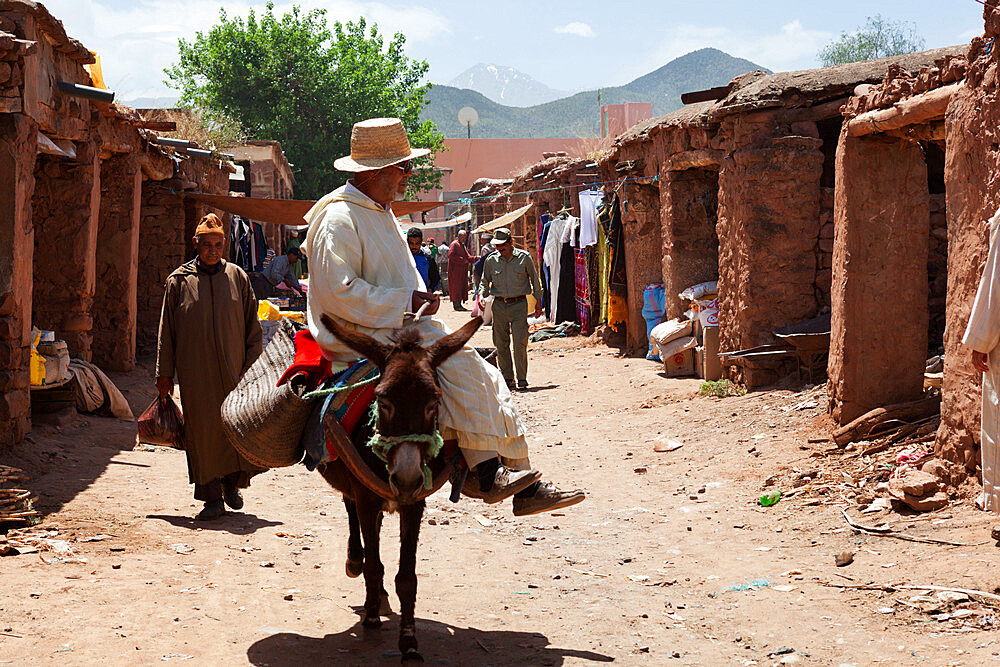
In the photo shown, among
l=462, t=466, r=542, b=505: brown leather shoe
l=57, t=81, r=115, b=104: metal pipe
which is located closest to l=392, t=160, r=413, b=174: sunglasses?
l=462, t=466, r=542, b=505: brown leather shoe

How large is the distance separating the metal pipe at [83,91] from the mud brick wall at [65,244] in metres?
1.13

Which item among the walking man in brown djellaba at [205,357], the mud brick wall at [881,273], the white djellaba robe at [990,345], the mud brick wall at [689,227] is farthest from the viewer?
the mud brick wall at [689,227]

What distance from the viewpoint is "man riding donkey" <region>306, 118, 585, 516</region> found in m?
3.91

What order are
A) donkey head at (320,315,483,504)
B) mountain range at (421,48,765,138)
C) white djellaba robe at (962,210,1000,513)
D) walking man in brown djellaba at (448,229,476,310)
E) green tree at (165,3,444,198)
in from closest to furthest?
donkey head at (320,315,483,504) → white djellaba robe at (962,210,1000,513) → walking man in brown djellaba at (448,229,476,310) → green tree at (165,3,444,198) → mountain range at (421,48,765,138)

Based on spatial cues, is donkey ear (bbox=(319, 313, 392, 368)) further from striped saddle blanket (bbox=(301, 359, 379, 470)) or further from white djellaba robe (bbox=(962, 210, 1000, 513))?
white djellaba robe (bbox=(962, 210, 1000, 513))

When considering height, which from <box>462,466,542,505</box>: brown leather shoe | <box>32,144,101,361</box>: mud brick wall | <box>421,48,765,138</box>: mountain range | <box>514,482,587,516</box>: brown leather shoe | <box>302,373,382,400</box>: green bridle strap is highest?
<box>421,48,765,138</box>: mountain range

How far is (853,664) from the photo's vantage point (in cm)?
371

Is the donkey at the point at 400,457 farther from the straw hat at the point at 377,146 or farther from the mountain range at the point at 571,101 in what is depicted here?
the mountain range at the point at 571,101

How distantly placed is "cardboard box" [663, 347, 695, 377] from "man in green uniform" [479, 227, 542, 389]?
1.63m

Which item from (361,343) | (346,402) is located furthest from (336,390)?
(361,343)

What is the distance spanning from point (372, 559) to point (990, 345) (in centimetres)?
316

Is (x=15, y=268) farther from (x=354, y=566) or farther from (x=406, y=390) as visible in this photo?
(x=406, y=390)

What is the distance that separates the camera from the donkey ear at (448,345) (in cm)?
376

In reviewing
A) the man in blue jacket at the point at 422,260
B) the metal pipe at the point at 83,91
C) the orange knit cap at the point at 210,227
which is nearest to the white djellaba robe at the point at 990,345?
the orange knit cap at the point at 210,227
